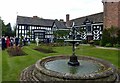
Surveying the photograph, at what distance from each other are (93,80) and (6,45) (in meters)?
19.5

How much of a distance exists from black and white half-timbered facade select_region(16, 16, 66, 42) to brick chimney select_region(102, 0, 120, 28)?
17.2m

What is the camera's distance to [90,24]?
162 ft

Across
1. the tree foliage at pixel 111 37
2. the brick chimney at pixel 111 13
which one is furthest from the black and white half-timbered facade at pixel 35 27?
the tree foliage at pixel 111 37

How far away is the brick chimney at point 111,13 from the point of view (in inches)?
1448

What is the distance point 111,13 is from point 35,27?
24505 mm

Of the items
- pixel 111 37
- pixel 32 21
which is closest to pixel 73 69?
pixel 111 37

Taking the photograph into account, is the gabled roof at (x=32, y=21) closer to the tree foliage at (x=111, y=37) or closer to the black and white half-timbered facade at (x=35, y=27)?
the black and white half-timbered facade at (x=35, y=27)

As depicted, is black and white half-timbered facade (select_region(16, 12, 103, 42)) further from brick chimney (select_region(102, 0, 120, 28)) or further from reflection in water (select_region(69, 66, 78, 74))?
reflection in water (select_region(69, 66, 78, 74))

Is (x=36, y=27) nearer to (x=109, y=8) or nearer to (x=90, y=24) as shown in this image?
(x=90, y=24)

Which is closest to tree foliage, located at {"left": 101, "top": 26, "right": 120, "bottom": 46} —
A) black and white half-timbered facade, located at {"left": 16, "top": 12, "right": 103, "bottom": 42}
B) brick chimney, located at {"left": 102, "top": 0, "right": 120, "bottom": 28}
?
brick chimney, located at {"left": 102, "top": 0, "right": 120, "bottom": 28}

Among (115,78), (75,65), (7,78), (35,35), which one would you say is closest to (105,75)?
(115,78)

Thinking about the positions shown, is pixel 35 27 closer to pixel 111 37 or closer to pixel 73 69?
pixel 111 37

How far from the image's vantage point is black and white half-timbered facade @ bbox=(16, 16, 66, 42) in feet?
171

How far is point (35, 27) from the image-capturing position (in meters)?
54.3
